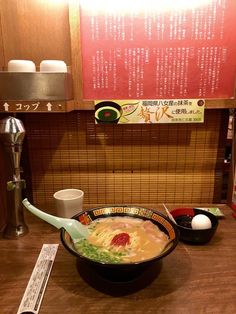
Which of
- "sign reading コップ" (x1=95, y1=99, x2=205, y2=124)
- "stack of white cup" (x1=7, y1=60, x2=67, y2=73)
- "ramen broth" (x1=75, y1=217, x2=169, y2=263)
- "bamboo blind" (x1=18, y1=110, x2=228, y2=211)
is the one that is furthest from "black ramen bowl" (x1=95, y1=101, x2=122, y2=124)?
"ramen broth" (x1=75, y1=217, x2=169, y2=263)

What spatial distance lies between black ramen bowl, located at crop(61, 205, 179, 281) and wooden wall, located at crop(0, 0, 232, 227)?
0.44m

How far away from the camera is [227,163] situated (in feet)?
5.91

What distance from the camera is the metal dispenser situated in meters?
1.24

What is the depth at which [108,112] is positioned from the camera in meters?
1.54

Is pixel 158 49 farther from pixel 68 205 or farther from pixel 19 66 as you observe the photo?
pixel 68 205

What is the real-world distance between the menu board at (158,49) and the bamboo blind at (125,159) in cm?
23

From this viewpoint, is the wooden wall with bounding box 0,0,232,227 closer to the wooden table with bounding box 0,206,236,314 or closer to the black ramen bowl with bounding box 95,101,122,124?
the black ramen bowl with bounding box 95,101,122,124

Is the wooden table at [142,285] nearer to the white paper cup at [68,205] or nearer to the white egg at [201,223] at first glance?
the white egg at [201,223]

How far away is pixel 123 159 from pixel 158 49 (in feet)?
2.39

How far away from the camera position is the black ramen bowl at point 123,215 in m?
0.93

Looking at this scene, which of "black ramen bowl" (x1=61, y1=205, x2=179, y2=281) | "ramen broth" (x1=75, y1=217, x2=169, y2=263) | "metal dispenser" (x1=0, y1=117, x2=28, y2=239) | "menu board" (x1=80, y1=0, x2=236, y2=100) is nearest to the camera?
"black ramen bowl" (x1=61, y1=205, x2=179, y2=281)

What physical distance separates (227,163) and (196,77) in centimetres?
67

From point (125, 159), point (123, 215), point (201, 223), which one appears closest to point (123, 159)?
point (125, 159)

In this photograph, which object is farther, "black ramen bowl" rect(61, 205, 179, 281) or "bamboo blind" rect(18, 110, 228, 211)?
"bamboo blind" rect(18, 110, 228, 211)
